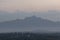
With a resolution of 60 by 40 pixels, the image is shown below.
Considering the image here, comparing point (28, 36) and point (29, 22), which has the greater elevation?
point (29, 22)

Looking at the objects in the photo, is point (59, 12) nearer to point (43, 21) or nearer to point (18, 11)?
point (43, 21)

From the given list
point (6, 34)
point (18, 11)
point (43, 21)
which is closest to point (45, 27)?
point (43, 21)

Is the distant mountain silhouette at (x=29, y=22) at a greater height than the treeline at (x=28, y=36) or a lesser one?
greater

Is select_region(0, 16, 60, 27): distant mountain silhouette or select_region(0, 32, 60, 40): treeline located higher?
select_region(0, 16, 60, 27): distant mountain silhouette

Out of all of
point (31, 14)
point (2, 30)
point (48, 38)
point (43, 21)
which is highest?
point (31, 14)

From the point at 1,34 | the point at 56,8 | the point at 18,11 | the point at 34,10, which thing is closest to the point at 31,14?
the point at 34,10

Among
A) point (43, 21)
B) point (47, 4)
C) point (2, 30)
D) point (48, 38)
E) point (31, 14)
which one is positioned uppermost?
point (47, 4)

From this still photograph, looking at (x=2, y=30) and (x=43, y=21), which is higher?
(x=43, y=21)

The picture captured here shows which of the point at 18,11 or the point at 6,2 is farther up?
the point at 6,2

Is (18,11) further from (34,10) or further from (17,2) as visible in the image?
(34,10)
